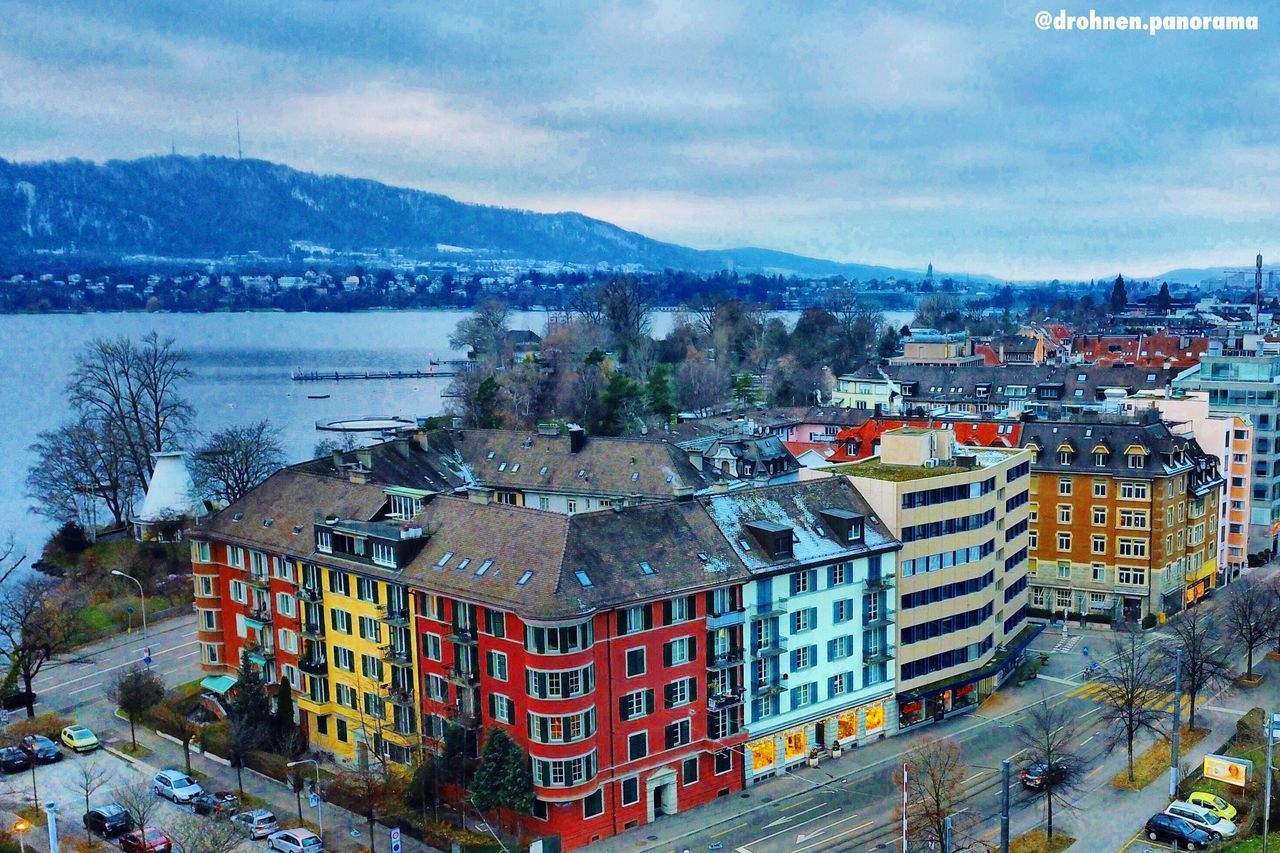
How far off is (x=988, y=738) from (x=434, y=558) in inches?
1214

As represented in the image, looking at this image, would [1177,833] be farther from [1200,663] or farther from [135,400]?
[135,400]

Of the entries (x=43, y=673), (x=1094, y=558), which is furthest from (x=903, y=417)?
(x=43, y=673)

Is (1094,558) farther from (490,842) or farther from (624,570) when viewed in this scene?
(490,842)

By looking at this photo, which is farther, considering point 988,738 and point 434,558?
point 988,738

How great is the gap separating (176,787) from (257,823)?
6238 millimetres

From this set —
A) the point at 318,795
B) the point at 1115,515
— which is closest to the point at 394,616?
the point at 318,795

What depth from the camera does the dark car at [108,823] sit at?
162 ft

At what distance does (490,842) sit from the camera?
46.8m

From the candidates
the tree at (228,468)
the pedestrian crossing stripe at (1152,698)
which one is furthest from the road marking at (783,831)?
the tree at (228,468)

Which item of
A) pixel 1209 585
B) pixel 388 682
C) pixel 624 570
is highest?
pixel 624 570

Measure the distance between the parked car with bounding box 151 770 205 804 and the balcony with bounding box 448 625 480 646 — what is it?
14.7 meters

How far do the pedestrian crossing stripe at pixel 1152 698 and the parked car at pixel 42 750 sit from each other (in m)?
56.5

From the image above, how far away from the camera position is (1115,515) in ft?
266

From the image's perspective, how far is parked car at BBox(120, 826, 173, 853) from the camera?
46.7 metres
